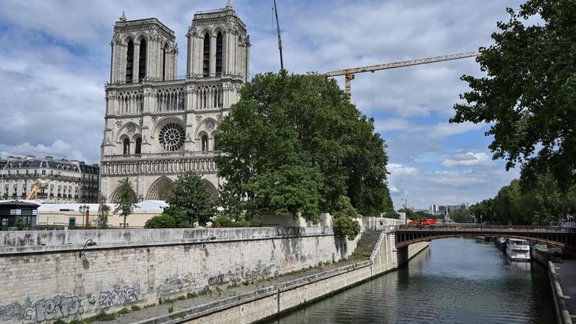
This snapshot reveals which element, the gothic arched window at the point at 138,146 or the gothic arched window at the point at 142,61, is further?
the gothic arched window at the point at 142,61

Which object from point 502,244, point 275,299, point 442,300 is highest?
point 502,244

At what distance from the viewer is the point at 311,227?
Answer: 44094mm

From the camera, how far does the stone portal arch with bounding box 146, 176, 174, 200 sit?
8988 cm

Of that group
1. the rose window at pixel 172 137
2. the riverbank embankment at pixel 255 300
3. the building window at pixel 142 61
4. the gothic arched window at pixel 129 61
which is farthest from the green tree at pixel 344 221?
the gothic arched window at pixel 129 61

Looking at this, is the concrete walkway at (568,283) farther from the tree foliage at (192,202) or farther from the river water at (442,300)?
the tree foliage at (192,202)

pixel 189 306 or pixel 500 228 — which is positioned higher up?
pixel 500 228

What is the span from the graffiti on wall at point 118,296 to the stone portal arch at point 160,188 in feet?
223

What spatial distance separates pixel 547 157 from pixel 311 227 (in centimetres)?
2191

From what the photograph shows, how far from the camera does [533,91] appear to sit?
17.8 m

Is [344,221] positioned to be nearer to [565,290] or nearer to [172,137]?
[565,290]

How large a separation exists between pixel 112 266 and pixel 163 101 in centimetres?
7515

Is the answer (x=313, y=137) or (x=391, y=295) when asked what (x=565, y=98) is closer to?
(x=391, y=295)

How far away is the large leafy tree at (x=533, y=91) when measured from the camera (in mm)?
16797

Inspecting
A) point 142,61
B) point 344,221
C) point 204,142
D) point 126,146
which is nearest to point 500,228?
point 344,221
